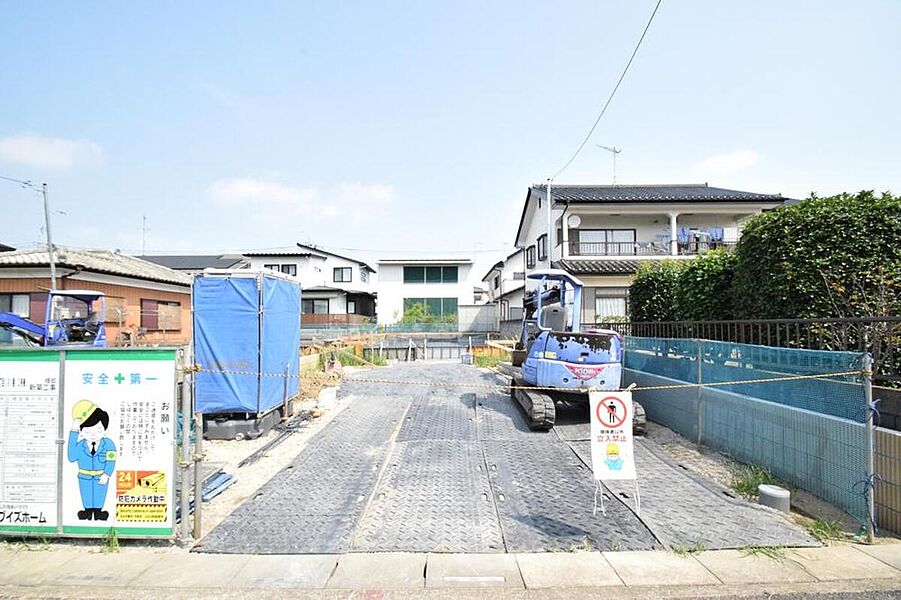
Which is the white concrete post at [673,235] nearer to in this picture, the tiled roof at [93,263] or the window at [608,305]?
the window at [608,305]

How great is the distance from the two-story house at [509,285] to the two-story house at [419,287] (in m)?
3.24

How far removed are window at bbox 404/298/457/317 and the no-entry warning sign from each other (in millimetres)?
31837

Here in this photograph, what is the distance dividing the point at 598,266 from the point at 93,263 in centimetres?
1906

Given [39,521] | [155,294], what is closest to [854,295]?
[39,521]

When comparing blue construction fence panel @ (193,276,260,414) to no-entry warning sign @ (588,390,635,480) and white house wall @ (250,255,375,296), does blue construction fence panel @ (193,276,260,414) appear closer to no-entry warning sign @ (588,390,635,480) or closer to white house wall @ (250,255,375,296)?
no-entry warning sign @ (588,390,635,480)

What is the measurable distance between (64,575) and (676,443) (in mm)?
7426

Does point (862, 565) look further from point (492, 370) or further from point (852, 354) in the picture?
point (492, 370)

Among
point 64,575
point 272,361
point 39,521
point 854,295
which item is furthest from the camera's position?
point 272,361

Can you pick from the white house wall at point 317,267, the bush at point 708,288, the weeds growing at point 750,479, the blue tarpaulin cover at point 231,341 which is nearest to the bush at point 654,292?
the bush at point 708,288

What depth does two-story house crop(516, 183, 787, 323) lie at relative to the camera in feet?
62.6

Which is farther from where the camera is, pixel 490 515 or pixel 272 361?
pixel 272 361

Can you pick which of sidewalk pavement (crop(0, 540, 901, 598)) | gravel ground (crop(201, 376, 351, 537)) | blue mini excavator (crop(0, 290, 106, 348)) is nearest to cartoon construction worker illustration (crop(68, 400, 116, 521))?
sidewalk pavement (crop(0, 540, 901, 598))

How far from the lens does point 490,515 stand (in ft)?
15.3

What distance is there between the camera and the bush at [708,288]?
8.49 m
